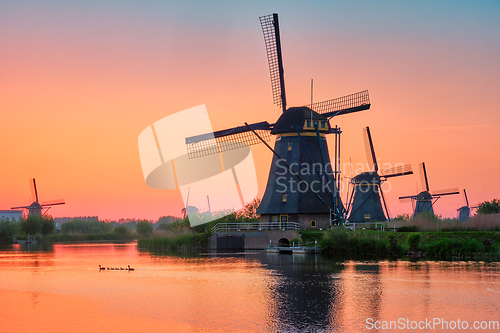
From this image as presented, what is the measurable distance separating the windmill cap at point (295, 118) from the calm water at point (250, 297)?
1718cm

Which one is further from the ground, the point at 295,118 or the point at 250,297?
the point at 295,118

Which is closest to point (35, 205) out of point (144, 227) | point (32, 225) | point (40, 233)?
point (40, 233)

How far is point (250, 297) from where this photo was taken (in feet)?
66.2

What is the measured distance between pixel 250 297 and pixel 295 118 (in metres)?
27.2

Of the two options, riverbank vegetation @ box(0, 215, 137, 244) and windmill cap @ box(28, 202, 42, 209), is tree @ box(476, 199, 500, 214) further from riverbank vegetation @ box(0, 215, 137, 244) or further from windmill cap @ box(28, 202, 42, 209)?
windmill cap @ box(28, 202, 42, 209)

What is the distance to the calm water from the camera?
1600cm

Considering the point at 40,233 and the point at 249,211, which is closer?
the point at 249,211

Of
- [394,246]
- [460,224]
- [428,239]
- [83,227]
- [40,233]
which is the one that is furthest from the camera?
[83,227]

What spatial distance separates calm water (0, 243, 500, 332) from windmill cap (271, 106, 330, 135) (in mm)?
17178

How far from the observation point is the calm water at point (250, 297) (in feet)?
52.5

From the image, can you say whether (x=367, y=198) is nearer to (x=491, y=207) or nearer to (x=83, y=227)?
(x=491, y=207)

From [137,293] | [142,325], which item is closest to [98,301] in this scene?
[137,293]

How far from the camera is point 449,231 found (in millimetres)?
37625

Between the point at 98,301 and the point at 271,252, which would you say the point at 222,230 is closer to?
the point at 271,252
